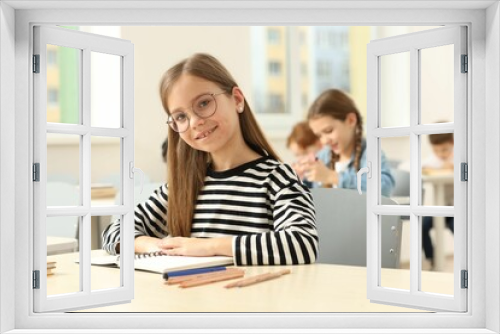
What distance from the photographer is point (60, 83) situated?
5.02 metres

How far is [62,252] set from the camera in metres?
2.44

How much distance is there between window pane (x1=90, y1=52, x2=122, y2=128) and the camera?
15.6 ft

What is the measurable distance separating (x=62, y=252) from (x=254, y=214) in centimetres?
82

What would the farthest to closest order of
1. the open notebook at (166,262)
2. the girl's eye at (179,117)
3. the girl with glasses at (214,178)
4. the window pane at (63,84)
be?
the window pane at (63,84), the girl's eye at (179,117), the girl with glasses at (214,178), the open notebook at (166,262)

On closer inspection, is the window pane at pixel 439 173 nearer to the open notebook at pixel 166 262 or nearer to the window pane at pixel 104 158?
the window pane at pixel 104 158

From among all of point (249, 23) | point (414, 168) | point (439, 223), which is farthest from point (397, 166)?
point (249, 23)

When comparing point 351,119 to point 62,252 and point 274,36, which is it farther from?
point 274,36

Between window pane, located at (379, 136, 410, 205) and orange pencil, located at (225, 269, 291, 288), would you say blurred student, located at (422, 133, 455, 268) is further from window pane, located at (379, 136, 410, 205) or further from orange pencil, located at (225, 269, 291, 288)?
orange pencil, located at (225, 269, 291, 288)

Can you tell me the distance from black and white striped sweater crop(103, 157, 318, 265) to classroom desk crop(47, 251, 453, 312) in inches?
14.4

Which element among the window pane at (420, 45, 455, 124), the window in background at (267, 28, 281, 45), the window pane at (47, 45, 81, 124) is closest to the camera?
the window pane at (47, 45, 81, 124)

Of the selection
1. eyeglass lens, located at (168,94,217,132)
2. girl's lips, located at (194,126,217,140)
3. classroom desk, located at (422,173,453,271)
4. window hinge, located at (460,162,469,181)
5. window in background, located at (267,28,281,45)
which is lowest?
classroom desk, located at (422,173,453,271)

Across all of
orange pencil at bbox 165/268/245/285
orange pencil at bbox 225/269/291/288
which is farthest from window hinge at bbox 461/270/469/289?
orange pencil at bbox 165/268/245/285

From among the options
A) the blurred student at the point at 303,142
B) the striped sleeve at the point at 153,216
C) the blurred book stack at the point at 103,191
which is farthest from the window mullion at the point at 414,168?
the blurred student at the point at 303,142

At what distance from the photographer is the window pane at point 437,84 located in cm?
593
